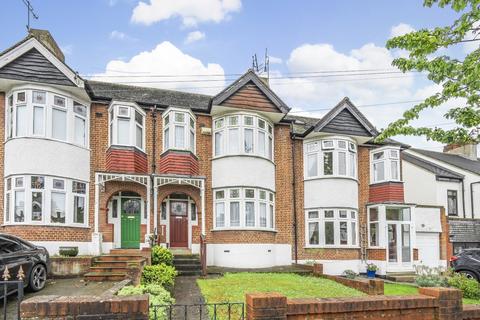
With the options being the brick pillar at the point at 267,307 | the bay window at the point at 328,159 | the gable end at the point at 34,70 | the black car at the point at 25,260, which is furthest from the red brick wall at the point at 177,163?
the brick pillar at the point at 267,307

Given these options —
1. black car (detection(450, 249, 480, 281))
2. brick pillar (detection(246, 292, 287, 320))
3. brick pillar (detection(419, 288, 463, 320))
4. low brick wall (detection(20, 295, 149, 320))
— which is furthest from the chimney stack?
low brick wall (detection(20, 295, 149, 320))

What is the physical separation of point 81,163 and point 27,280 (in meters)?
7.14

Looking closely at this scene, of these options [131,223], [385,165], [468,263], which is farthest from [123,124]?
[468,263]

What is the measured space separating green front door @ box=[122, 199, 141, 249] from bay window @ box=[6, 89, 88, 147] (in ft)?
11.9

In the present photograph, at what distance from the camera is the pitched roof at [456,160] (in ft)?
102

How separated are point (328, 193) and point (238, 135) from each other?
537 cm

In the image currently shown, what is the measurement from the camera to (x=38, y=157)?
16.2m

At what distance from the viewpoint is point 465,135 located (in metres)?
11.0

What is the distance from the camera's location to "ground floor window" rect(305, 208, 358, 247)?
21156 millimetres

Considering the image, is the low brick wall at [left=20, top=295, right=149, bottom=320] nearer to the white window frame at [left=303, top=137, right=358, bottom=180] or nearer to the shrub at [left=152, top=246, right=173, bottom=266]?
the shrub at [left=152, top=246, right=173, bottom=266]

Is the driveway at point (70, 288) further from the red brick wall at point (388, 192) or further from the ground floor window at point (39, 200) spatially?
the red brick wall at point (388, 192)

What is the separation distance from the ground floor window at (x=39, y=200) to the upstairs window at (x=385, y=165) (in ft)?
48.3

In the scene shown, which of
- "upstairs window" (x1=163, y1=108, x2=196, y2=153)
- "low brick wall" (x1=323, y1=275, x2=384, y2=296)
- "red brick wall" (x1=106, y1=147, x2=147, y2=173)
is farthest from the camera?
"upstairs window" (x1=163, y1=108, x2=196, y2=153)

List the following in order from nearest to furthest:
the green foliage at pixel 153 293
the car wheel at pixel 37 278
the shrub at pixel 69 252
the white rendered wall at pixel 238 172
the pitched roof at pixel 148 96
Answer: the green foliage at pixel 153 293 < the car wheel at pixel 37 278 < the shrub at pixel 69 252 < the white rendered wall at pixel 238 172 < the pitched roof at pixel 148 96
